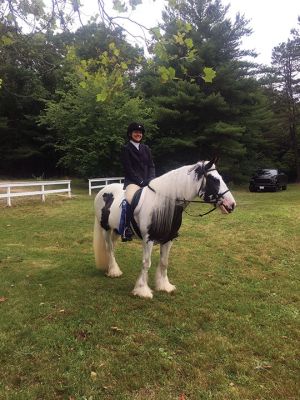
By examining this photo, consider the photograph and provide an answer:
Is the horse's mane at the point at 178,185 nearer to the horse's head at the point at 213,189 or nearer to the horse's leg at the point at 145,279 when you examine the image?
the horse's head at the point at 213,189

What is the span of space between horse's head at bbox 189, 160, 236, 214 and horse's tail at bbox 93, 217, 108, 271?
2.19m

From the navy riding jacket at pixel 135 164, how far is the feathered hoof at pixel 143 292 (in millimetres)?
1555

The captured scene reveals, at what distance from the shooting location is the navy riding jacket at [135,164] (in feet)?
18.9

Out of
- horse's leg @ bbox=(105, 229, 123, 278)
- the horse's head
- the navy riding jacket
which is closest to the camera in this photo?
the horse's head

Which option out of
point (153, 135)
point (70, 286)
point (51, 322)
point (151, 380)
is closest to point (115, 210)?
point (70, 286)

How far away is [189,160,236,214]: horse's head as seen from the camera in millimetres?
5105

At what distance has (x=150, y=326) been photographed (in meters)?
4.78

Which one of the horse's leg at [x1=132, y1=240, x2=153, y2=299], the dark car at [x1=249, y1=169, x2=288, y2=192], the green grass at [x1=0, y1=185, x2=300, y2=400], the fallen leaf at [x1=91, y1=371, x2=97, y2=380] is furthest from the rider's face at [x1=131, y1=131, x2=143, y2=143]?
the dark car at [x1=249, y1=169, x2=288, y2=192]

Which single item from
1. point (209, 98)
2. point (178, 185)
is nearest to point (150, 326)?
point (178, 185)

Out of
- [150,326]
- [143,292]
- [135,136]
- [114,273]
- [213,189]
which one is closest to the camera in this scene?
[150,326]

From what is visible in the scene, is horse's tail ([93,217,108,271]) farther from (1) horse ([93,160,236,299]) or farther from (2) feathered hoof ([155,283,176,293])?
(2) feathered hoof ([155,283,176,293])

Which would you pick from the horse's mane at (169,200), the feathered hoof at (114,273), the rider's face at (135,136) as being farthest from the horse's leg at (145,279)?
the rider's face at (135,136)

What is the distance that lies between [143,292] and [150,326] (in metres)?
0.95

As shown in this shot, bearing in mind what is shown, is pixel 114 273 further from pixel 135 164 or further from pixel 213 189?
pixel 213 189
